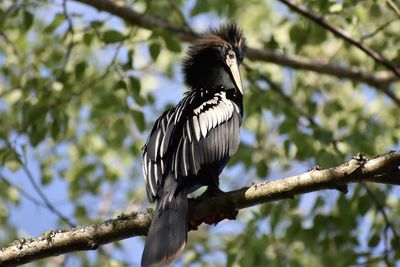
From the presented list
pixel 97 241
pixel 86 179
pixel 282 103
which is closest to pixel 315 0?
pixel 282 103

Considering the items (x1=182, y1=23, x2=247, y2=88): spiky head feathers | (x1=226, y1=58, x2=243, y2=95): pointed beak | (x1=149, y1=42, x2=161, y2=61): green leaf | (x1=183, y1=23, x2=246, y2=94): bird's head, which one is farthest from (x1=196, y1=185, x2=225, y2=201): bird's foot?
(x1=149, y1=42, x2=161, y2=61): green leaf

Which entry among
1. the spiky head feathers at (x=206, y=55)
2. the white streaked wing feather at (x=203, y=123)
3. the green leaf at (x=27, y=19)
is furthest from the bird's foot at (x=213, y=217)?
the green leaf at (x=27, y=19)

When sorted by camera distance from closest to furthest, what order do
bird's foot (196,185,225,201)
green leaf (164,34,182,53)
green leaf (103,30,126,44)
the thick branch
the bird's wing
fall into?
bird's foot (196,185,225,201), the bird's wing, green leaf (103,30,126,44), green leaf (164,34,182,53), the thick branch

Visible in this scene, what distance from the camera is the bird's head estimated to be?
576 cm

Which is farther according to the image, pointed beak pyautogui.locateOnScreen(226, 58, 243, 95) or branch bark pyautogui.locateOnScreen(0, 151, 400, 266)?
pointed beak pyautogui.locateOnScreen(226, 58, 243, 95)

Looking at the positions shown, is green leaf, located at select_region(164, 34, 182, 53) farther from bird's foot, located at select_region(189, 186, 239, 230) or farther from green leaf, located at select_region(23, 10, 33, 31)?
bird's foot, located at select_region(189, 186, 239, 230)

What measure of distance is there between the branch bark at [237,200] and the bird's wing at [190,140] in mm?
576

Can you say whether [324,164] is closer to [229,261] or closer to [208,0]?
[229,261]

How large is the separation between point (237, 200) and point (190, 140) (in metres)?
0.85

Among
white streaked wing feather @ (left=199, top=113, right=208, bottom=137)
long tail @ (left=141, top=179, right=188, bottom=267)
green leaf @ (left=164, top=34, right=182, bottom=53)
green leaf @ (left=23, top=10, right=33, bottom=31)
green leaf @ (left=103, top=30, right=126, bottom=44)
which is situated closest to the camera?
long tail @ (left=141, top=179, right=188, bottom=267)

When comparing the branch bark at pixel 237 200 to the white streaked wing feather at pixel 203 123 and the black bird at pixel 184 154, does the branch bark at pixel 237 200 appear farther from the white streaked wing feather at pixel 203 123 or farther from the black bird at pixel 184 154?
the white streaked wing feather at pixel 203 123

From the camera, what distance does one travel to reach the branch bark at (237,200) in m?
3.65

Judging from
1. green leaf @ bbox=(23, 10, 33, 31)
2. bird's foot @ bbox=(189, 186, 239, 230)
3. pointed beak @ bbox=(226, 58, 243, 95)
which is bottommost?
bird's foot @ bbox=(189, 186, 239, 230)

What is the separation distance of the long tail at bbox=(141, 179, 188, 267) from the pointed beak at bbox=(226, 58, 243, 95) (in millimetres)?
1563
